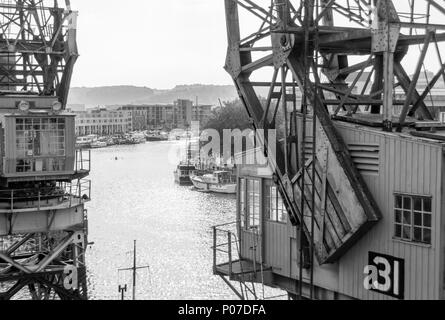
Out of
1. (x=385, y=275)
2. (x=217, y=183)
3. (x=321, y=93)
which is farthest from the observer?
(x=217, y=183)

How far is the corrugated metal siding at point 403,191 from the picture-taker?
12.9 m

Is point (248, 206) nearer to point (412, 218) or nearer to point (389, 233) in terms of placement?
point (389, 233)

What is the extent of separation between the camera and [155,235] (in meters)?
57.9

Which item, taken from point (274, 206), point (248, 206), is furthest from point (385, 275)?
point (248, 206)

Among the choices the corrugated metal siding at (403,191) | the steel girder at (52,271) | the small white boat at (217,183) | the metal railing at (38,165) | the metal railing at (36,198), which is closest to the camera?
the corrugated metal siding at (403,191)

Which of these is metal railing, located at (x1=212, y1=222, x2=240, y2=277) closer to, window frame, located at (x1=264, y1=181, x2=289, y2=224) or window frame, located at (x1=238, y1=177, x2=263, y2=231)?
window frame, located at (x1=238, y1=177, x2=263, y2=231)

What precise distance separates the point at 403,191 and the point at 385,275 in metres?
1.95

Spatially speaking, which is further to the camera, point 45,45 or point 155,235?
point 155,235

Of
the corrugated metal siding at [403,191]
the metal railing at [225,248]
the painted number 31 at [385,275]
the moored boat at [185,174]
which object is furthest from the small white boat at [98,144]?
the painted number 31 at [385,275]

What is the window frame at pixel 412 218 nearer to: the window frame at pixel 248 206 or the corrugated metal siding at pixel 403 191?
the corrugated metal siding at pixel 403 191

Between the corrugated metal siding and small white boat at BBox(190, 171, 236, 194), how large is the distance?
71.7 meters

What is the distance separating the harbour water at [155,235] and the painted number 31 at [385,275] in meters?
26.9

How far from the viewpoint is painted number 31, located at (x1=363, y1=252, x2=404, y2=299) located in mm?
13688

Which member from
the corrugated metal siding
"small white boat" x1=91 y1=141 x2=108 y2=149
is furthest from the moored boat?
"small white boat" x1=91 y1=141 x2=108 y2=149
